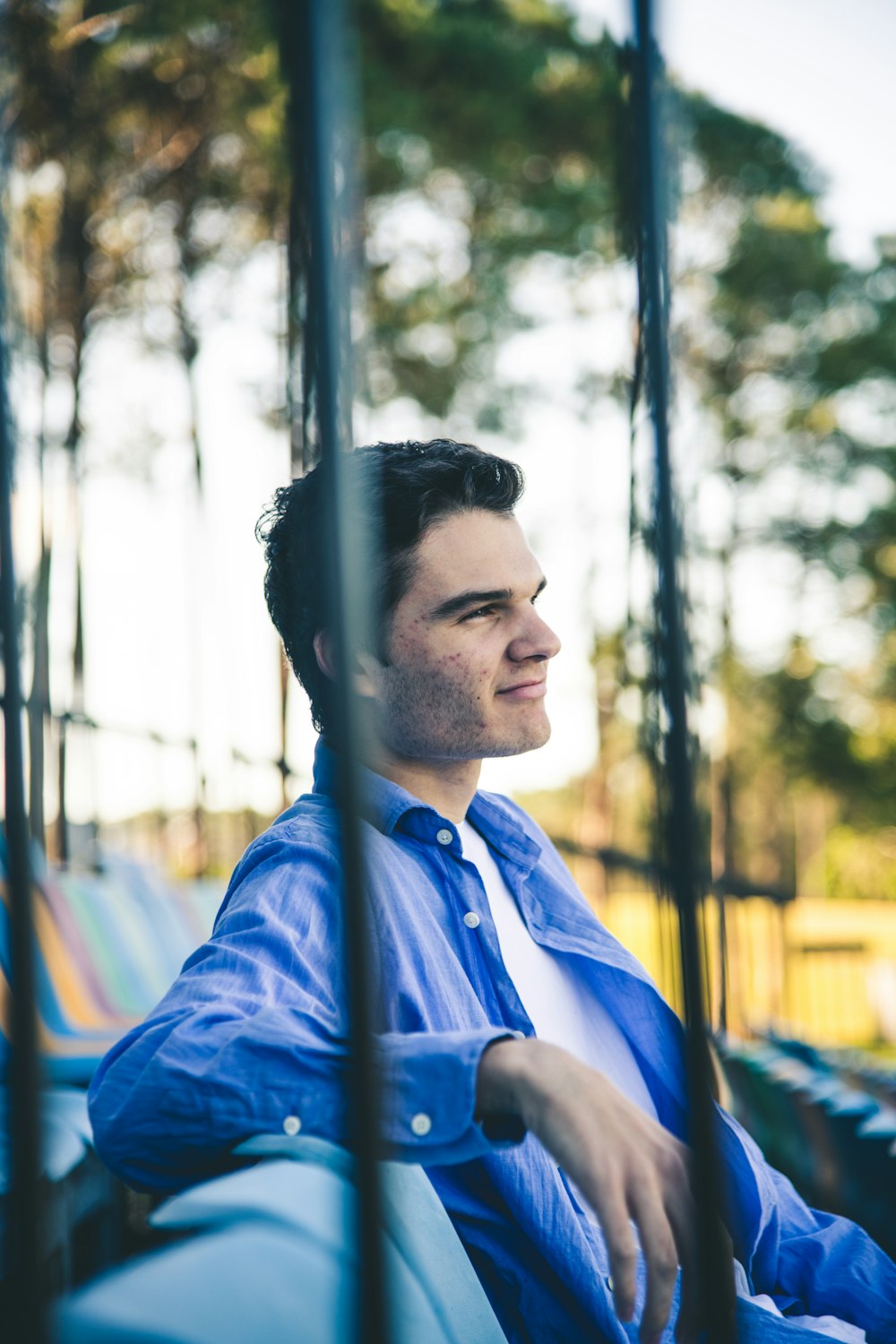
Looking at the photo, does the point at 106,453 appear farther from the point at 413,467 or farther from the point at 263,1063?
the point at 263,1063

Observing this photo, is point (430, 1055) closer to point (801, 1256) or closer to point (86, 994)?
point (801, 1256)

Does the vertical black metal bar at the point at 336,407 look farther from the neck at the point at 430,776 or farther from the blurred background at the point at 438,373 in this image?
the blurred background at the point at 438,373

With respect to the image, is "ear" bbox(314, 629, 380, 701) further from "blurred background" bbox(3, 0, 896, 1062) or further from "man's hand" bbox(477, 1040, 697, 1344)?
"blurred background" bbox(3, 0, 896, 1062)

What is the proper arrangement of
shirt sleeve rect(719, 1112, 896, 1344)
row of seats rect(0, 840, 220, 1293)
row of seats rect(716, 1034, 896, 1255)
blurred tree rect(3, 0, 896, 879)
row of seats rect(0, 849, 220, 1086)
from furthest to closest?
blurred tree rect(3, 0, 896, 879) < row of seats rect(0, 849, 220, 1086) < row of seats rect(0, 840, 220, 1293) < row of seats rect(716, 1034, 896, 1255) < shirt sleeve rect(719, 1112, 896, 1344)

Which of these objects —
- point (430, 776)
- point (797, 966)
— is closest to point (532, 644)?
point (430, 776)

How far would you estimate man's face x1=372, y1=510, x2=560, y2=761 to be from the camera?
48.4 inches

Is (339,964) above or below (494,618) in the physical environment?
below

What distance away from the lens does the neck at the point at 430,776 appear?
126cm

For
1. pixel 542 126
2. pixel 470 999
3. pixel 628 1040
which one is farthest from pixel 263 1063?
pixel 542 126

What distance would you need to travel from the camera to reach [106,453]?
8.88 meters

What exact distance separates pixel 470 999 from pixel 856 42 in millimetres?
1590

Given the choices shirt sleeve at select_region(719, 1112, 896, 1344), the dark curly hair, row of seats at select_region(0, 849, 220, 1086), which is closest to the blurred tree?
row of seats at select_region(0, 849, 220, 1086)

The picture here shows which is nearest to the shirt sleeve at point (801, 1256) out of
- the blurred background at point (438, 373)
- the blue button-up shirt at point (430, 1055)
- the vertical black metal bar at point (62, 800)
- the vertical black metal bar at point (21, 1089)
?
the blue button-up shirt at point (430, 1055)

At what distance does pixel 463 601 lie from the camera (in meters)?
1.24
